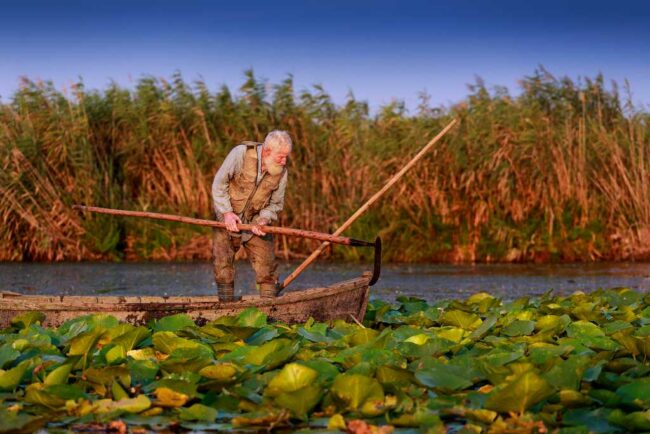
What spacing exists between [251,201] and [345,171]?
21.0 feet

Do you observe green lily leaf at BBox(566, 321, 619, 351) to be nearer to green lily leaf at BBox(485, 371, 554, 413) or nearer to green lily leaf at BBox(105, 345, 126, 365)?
green lily leaf at BBox(485, 371, 554, 413)

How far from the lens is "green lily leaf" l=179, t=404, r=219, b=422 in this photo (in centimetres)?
387

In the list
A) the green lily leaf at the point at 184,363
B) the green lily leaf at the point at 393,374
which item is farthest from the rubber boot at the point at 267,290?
the green lily leaf at the point at 393,374

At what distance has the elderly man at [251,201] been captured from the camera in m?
6.55

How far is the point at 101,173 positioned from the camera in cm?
1315

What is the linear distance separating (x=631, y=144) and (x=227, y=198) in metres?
7.49

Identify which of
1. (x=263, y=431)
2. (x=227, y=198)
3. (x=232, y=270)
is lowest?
(x=263, y=431)

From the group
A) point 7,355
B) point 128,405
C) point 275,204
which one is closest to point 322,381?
point 128,405

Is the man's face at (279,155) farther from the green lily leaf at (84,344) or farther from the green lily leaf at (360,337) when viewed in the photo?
the green lily leaf at (84,344)

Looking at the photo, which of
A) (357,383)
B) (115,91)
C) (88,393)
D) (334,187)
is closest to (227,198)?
(88,393)

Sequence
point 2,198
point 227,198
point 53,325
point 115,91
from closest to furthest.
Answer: point 53,325
point 227,198
point 2,198
point 115,91

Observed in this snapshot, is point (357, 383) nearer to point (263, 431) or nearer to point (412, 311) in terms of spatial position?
point (263, 431)

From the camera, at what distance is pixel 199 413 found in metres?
3.88

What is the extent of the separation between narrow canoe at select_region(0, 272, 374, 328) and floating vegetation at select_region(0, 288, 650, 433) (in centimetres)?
59
